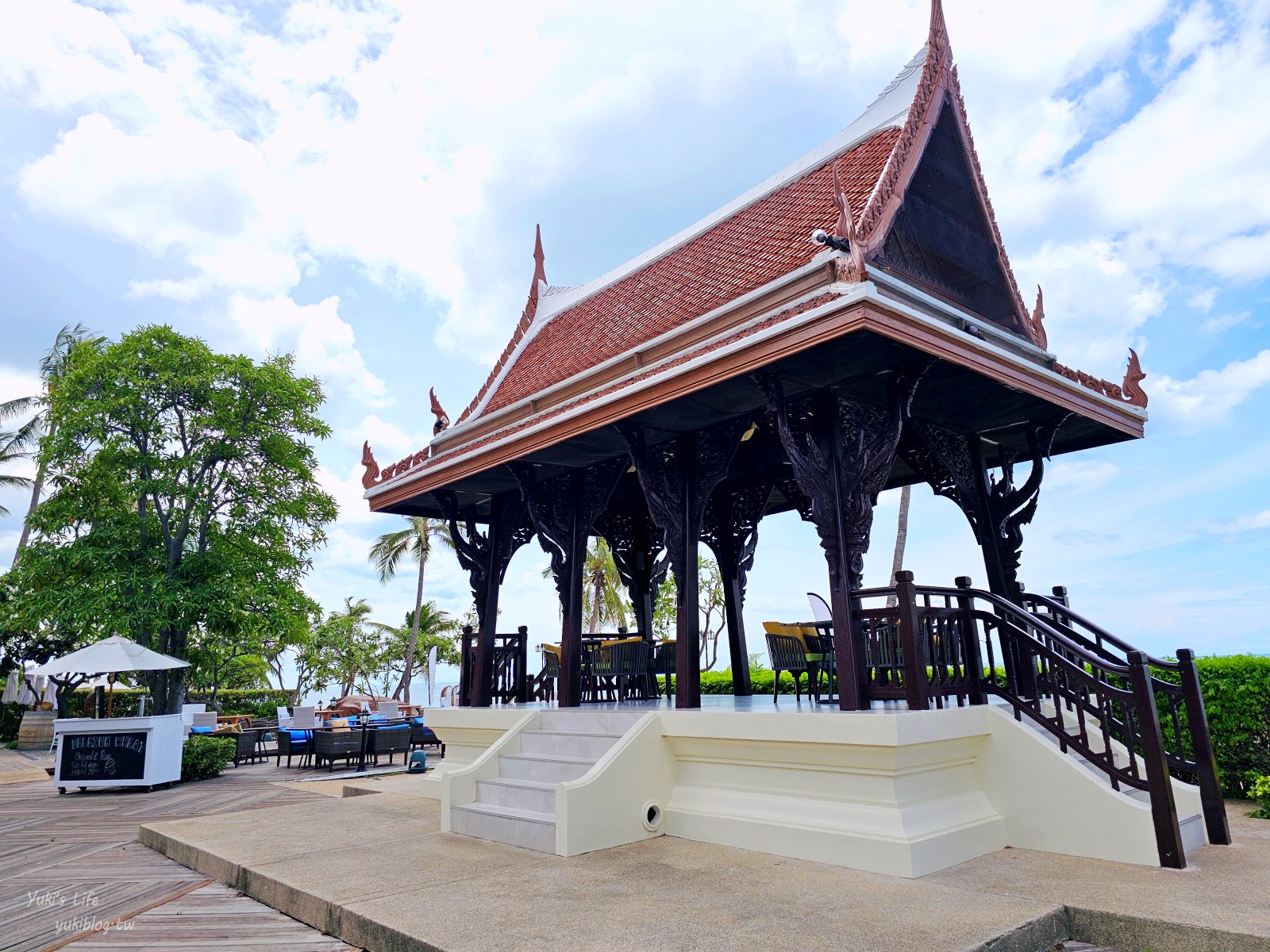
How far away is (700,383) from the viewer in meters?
A: 4.98

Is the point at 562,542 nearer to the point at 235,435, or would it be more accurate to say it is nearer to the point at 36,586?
the point at 235,435

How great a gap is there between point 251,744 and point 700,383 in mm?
13431

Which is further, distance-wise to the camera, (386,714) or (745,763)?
(386,714)

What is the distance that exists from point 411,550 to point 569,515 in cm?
2371

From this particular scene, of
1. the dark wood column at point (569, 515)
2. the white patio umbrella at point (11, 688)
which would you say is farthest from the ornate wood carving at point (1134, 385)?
the white patio umbrella at point (11, 688)

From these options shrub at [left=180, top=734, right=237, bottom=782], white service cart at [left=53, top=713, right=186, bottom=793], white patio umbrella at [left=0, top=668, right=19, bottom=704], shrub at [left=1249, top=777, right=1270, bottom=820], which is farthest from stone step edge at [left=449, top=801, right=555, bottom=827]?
white patio umbrella at [left=0, top=668, right=19, bottom=704]

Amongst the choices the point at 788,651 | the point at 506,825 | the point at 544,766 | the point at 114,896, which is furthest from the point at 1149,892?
the point at 114,896

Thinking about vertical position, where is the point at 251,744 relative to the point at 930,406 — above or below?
below

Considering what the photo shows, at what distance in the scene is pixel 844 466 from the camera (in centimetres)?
511

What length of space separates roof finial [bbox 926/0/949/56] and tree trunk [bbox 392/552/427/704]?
25465 millimetres

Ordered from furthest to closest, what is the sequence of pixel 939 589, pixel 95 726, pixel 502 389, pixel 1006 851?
pixel 95 726 → pixel 502 389 → pixel 939 589 → pixel 1006 851

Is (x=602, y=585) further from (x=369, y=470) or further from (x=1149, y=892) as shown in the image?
(x=1149, y=892)

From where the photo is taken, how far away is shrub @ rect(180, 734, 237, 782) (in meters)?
11.8

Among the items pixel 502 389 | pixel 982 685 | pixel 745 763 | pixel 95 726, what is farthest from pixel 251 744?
pixel 982 685
